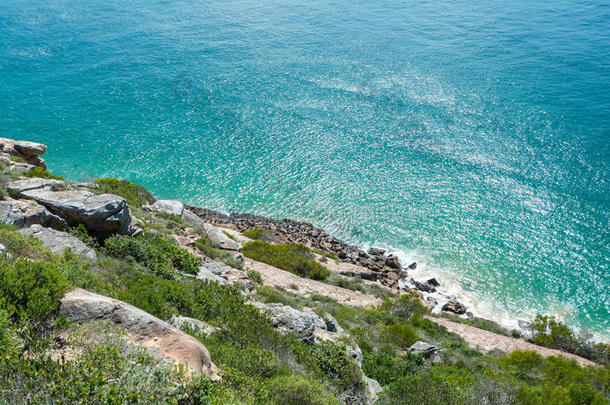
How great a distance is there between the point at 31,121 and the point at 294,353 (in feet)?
168

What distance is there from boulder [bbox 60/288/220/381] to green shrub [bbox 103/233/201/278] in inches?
294

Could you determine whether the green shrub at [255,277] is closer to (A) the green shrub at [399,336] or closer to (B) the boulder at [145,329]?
(A) the green shrub at [399,336]

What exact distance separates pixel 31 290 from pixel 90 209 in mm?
9637

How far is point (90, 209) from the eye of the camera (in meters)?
17.0

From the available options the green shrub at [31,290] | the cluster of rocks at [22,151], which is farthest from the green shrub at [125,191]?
the green shrub at [31,290]

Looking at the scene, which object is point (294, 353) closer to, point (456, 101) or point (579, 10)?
point (456, 101)

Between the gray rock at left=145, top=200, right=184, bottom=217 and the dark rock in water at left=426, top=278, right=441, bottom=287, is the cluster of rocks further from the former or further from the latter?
the dark rock in water at left=426, top=278, right=441, bottom=287

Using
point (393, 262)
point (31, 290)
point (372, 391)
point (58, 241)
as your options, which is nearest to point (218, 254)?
point (58, 241)

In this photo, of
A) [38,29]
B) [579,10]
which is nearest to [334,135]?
[38,29]

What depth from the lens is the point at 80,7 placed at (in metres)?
83.4

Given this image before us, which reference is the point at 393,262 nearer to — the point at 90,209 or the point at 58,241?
the point at 90,209

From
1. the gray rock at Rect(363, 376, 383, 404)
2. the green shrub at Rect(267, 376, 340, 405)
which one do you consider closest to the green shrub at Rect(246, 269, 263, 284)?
the gray rock at Rect(363, 376, 383, 404)

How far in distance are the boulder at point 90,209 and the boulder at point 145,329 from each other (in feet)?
29.6

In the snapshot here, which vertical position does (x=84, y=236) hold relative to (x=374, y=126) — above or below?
below
